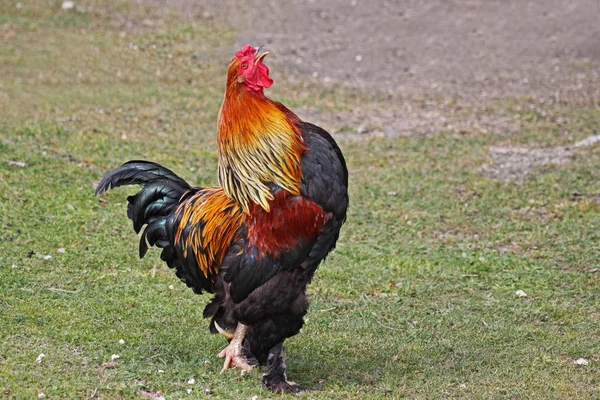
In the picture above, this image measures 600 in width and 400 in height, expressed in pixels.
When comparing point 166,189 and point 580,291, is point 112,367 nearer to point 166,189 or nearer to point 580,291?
point 166,189

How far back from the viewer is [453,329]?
723cm

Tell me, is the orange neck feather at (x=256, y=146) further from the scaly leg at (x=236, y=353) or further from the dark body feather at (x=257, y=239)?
the scaly leg at (x=236, y=353)


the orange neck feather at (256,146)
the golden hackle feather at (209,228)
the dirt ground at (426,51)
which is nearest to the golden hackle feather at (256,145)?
the orange neck feather at (256,146)

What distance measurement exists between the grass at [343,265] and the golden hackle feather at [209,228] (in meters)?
0.88

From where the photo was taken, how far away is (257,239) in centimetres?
588

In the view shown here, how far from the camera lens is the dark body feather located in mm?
5770

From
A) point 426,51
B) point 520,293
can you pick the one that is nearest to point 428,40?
point 426,51

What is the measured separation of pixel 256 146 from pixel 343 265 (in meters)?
3.08

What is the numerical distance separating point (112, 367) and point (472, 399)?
265cm

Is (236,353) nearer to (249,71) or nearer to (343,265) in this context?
(249,71)

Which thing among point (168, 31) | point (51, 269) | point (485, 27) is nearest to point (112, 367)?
point (51, 269)

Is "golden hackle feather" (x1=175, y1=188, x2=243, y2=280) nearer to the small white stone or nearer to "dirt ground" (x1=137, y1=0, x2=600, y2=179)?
the small white stone

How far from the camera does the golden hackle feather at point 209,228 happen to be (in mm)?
6074

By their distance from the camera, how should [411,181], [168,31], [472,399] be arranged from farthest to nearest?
[168,31]
[411,181]
[472,399]
